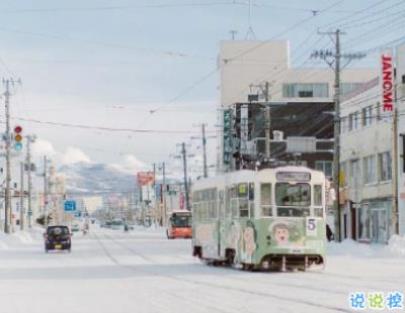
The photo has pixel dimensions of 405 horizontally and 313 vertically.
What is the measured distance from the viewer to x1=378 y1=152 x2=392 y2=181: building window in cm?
5703

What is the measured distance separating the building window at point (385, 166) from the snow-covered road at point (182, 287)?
2202cm

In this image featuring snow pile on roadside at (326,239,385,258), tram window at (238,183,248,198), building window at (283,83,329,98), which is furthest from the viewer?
building window at (283,83,329,98)

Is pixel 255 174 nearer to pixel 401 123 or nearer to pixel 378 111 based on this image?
pixel 401 123

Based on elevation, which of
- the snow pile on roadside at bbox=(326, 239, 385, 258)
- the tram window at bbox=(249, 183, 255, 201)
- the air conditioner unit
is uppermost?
the air conditioner unit

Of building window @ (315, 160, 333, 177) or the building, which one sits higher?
the building

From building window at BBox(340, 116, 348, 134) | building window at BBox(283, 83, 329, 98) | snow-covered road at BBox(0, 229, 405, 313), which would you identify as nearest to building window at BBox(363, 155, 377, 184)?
building window at BBox(340, 116, 348, 134)

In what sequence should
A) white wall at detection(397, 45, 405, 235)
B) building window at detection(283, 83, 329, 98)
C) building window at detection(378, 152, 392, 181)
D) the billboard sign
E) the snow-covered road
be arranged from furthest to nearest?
1. the billboard sign
2. building window at detection(283, 83, 329, 98)
3. building window at detection(378, 152, 392, 181)
4. white wall at detection(397, 45, 405, 235)
5. the snow-covered road

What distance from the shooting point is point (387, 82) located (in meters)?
52.3

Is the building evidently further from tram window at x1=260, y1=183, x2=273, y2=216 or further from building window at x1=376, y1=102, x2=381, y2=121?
tram window at x1=260, y1=183, x2=273, y2=216

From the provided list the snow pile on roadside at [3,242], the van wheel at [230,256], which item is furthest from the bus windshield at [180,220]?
the van wheel at [230,256]

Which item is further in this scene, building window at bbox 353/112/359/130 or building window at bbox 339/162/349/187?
building window at bbox 339/162/349/187

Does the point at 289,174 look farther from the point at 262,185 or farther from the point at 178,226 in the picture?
the point at 178,226

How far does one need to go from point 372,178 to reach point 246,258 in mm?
32711

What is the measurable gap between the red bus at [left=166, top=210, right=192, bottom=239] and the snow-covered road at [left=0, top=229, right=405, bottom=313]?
46.7m
